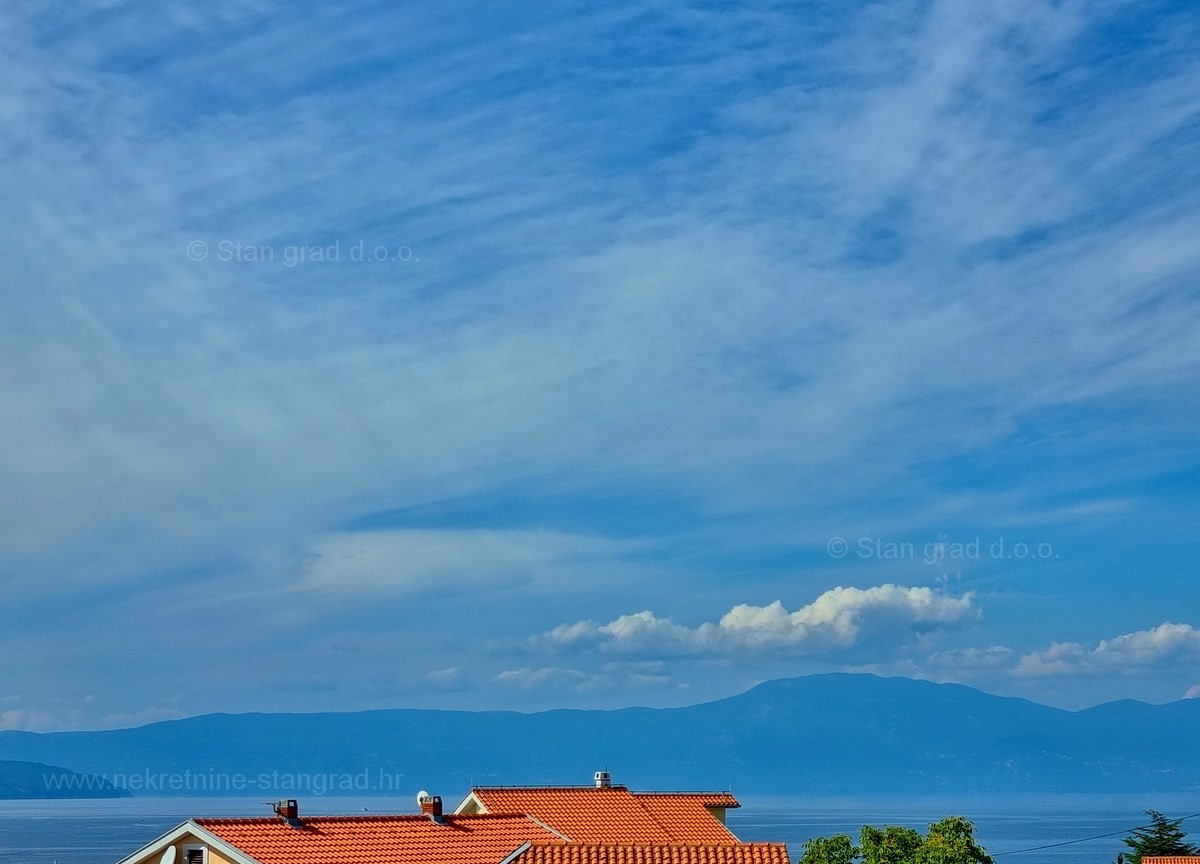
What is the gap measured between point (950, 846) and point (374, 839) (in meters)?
22.2

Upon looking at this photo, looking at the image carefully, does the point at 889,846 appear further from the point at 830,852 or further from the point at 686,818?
the point at 686,818

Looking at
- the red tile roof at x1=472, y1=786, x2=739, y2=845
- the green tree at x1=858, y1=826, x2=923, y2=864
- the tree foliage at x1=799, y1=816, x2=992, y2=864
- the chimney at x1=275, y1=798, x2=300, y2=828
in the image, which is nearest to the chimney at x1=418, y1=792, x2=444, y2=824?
the chimney at x1=275, y1=798, x2=300, y2=828

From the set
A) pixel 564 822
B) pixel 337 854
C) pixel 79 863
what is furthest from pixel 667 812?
pixel 79 863

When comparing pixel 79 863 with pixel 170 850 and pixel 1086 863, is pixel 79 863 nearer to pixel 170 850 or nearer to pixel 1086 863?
pixel 1086 863

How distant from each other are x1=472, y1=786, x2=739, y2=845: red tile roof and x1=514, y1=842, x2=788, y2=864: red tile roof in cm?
745

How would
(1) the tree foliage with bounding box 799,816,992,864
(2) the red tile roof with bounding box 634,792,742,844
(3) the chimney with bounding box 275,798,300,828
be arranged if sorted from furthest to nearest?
(2) the red tile roof with bounding box 634,792,742,844 → (1) the tree foliage with bounding box 799,816,992,864 → (3) the chimney with bounding box 275,798,300,828

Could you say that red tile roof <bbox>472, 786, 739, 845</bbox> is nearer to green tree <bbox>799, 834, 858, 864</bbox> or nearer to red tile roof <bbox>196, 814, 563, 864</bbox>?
green tree <bbox>799, 834, 858, 864</bbox>

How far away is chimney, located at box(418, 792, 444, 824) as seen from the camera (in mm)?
43281

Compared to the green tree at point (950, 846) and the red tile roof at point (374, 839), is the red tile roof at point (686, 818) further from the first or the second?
the red tile roof at point (374, 839)

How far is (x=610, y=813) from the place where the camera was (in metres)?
51.8

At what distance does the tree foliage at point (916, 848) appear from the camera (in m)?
52.2

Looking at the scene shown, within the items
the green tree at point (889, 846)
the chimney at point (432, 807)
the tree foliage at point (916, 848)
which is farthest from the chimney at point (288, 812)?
the green tree at point (889, 846)

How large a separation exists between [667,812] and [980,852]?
11.6 metres

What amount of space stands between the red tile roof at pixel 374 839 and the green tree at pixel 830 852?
14686 millimetres
